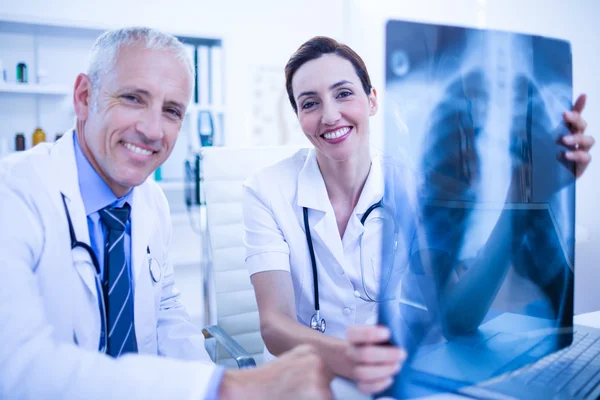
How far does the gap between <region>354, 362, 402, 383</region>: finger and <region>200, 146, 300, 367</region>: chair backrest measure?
897mm

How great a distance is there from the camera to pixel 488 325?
25.1 inches

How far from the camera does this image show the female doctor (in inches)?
42.7

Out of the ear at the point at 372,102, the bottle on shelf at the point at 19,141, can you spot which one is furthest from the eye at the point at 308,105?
the bottle on shelf at the point at 19,141

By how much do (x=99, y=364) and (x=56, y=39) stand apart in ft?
9.17

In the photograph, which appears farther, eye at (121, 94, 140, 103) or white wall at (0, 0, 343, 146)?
white wall at (0, 0, 343, 146)

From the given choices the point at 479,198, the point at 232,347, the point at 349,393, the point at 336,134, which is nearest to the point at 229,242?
the point at 232,347

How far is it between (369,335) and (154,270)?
647 millimetres

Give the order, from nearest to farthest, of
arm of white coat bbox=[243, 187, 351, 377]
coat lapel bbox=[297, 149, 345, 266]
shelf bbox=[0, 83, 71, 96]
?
arm of white coat bbox=[243, 187, 351, 377] < coat lapel bbox=[297, 149, 345, 266] < shelf bbox=[0, 83, 71, 96]

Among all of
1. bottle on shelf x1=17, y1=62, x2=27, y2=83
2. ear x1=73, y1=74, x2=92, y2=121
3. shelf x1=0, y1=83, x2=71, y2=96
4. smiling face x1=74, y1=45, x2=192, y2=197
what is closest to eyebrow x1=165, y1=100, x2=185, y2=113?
smiling face x1=74, y1=45, x2=192, y2=197

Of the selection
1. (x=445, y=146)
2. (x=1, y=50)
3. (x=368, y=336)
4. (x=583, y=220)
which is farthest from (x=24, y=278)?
(x=1, y=50)

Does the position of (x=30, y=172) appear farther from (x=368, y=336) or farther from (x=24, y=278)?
(x=368, y=336)

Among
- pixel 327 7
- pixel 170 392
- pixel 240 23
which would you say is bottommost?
pixel 170 392

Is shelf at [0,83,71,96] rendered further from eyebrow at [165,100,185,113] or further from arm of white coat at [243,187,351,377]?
eyebrow at [165,100,185,113]

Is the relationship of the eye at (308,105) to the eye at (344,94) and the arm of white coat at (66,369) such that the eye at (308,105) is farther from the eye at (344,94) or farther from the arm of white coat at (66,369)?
the arm of white coat at (66,369)
